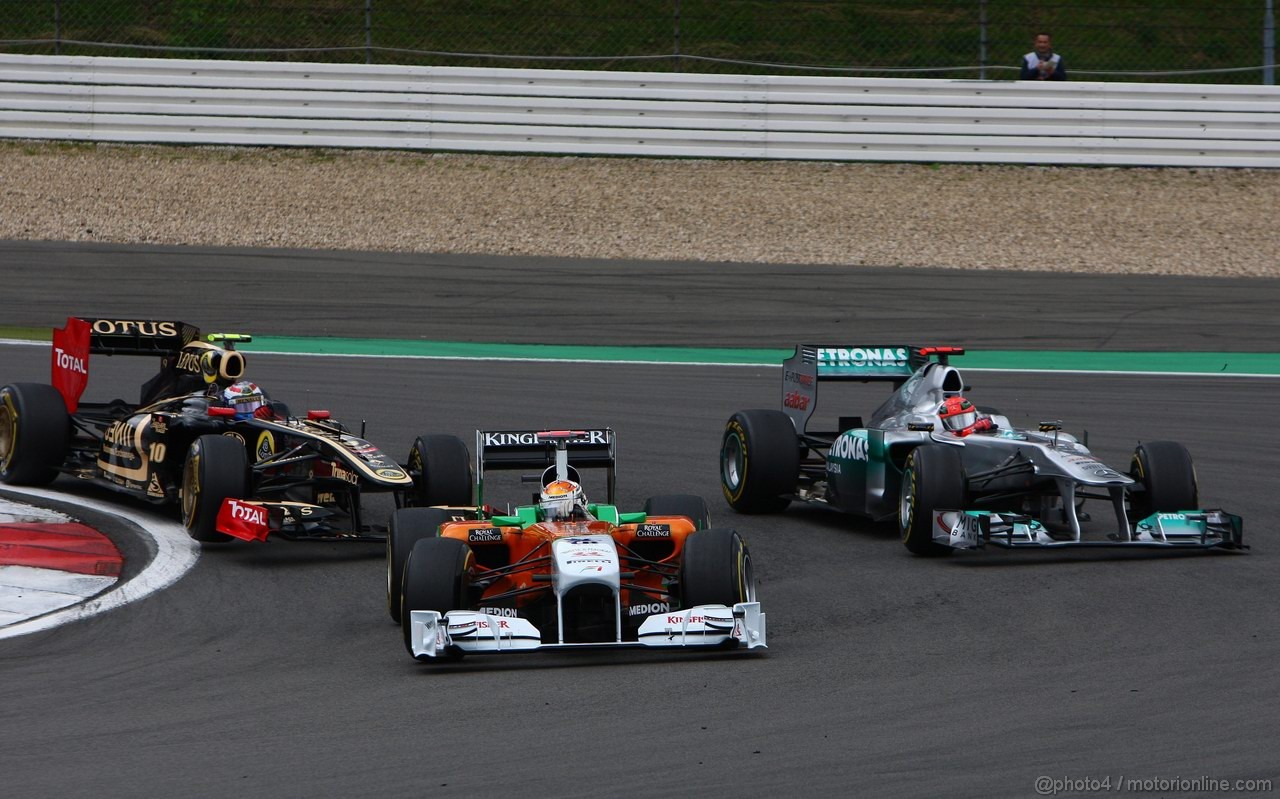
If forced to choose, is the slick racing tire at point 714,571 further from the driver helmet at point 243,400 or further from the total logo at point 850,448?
the driver helmet at point 243,400

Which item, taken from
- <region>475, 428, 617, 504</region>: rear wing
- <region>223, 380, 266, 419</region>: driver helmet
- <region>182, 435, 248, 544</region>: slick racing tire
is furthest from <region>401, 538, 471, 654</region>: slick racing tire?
<region>223, 380, 266, 419</region>: driver helmet

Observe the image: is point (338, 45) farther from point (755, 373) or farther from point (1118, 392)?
point (1118, 392)

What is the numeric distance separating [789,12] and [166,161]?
381 inches

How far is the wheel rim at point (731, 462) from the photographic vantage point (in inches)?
506

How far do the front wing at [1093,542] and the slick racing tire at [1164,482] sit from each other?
0.22 metres

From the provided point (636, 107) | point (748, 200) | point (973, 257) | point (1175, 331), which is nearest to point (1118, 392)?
point (1175, 331)

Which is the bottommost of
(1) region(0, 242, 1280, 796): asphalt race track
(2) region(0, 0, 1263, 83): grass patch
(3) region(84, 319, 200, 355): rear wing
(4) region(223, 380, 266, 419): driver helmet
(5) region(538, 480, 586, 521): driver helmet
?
(1) region(0, 242, 1280, 796): asphalt race track

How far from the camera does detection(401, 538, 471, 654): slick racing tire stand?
8.59 meters

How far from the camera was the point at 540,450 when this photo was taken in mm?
10383

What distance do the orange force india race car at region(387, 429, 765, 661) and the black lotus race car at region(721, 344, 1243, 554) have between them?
1.75 m

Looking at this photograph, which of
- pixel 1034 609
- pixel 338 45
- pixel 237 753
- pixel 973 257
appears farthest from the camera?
pixel 338 45

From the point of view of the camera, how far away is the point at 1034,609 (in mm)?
9680

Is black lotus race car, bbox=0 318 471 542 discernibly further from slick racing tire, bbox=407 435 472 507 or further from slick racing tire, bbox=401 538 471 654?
slick racing tire, bbox=401 538 471 654

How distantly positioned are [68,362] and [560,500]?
5.79 m
